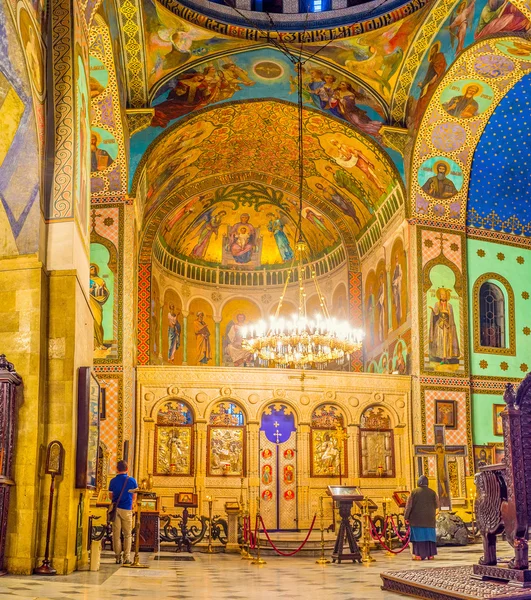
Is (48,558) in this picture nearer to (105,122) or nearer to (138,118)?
(105,122)

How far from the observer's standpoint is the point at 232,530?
15086 mm

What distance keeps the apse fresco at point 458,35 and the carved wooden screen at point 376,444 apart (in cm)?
626

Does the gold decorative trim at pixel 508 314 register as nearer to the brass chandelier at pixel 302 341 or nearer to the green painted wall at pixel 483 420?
the green painted wall at pixel 483 420

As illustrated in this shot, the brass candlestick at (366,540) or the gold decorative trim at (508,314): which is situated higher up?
the gold decorative trim at (508,314)

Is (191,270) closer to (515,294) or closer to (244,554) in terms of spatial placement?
(515,294)

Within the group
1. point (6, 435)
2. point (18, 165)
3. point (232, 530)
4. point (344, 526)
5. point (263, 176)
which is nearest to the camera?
point (6, 435)

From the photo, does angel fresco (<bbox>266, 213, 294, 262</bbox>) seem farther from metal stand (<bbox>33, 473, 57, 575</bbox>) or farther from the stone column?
metal stand (<bbox>33, 473, 57, 575</bbox>)

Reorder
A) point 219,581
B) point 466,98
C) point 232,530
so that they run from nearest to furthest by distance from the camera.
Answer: point 219,581 < point 232,530 < point 466,98

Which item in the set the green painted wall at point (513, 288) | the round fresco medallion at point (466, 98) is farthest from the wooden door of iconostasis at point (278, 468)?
the round fresco medallion at point (466, 98)

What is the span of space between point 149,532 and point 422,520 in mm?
4446

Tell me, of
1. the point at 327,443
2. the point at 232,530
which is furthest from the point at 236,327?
the point at 232,530

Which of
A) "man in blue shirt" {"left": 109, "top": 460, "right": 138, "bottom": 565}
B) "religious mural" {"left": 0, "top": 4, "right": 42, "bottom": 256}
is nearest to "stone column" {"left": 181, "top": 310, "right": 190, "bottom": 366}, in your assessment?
"man in blue shirt" {"left": 109, "top": 460, "right": 138, "bottom": 565}

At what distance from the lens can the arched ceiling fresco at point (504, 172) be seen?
18484 millimetres

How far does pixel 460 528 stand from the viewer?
16.2 metres
